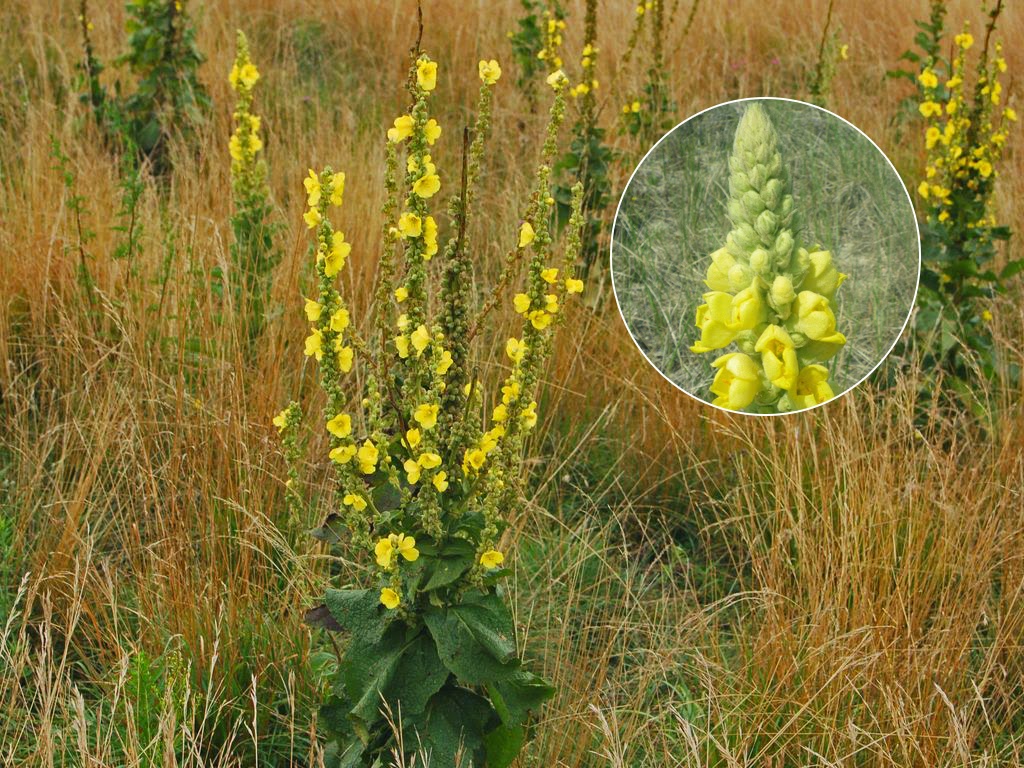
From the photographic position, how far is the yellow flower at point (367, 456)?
5.98 feet

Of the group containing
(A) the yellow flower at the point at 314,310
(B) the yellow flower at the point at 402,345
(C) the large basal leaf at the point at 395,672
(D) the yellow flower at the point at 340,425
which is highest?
(A) the yellow flower at the point at 314,310

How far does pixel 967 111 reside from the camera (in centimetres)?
374

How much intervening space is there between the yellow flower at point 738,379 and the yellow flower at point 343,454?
0.69 meters

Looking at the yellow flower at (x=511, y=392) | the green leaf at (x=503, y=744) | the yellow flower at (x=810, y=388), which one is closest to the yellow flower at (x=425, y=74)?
the yellow flower at (x=511, y=392)

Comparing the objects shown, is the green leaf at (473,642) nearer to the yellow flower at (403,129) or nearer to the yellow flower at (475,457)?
the yellow flower at (475,457)

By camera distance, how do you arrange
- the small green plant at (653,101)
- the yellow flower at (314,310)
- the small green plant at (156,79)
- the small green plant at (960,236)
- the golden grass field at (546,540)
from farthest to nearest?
the small green plant at (156,79), the small green plant at (653,101), the small green plant at (960,236), the golden grass field at (546,540), the yellow flower at (314,310)

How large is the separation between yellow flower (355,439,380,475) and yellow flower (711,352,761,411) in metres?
0.65

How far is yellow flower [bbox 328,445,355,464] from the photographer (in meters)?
1.77

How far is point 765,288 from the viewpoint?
1.89 metres

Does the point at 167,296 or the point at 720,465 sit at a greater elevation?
the point at 167,296

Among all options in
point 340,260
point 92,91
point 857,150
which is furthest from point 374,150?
point 340,260

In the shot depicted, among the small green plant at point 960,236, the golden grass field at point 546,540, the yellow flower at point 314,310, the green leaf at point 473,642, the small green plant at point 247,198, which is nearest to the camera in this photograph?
the yellow flower at point 314,310

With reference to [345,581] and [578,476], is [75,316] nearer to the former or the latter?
[345,581]

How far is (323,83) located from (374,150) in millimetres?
2008
